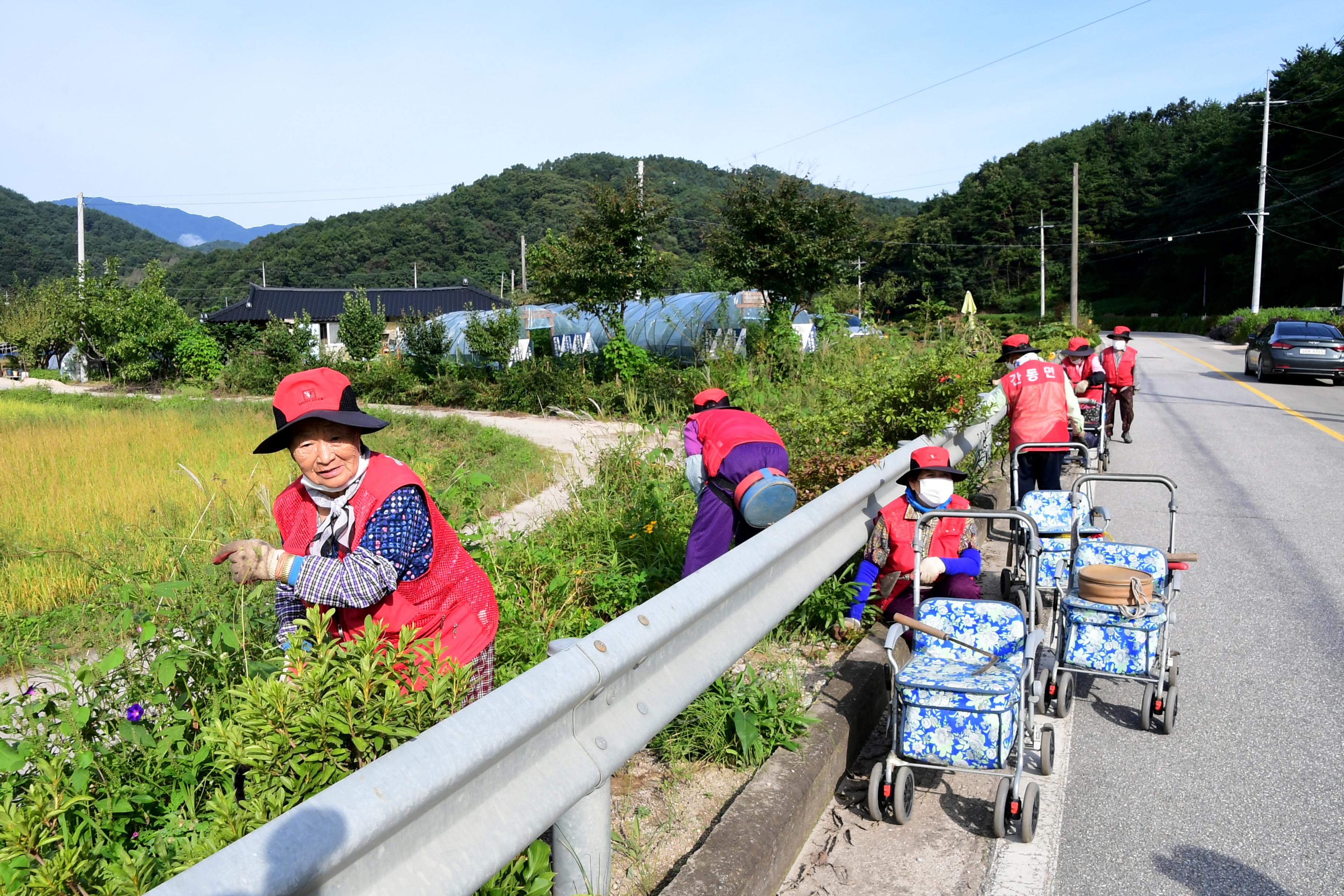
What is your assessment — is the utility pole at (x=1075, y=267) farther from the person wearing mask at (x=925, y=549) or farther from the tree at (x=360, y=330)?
the person wearing mask at (x=925, y=549)

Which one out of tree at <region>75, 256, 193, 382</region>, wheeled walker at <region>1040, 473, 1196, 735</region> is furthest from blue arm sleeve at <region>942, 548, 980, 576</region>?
tree at <region>75, 256, 193, 382</region>

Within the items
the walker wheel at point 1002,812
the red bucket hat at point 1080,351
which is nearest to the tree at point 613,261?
the red bucket hat at point 1080,351

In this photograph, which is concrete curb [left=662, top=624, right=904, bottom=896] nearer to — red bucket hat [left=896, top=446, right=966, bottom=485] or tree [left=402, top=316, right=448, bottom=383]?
red bucket hat [left=896, top=446, right=966, bottom=485]

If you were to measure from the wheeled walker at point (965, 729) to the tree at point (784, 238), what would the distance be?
15.3m

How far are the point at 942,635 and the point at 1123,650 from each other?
4.30ft

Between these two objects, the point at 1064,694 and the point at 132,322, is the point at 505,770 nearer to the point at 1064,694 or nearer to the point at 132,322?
the point at 1064,694

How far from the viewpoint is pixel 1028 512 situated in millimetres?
5793

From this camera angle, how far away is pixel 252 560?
2.44 m

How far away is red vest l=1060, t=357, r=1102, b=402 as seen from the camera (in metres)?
10.8

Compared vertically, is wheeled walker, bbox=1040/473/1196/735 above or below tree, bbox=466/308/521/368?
below

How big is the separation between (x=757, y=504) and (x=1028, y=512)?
7.47 feet

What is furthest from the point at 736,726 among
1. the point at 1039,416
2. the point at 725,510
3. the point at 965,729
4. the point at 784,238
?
the point at 784,238

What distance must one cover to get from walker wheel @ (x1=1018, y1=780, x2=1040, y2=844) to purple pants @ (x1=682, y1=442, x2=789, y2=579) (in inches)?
72.2

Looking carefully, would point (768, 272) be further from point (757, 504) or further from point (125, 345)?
point (125, 345)
